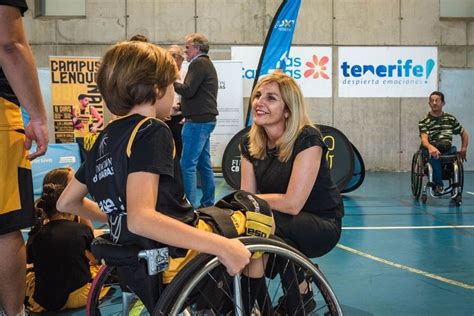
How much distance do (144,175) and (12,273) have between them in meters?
0.78

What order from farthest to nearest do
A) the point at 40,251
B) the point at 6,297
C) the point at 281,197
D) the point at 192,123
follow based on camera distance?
1. the point at 192,123
2. the point at 40,251
3. the point at 281,197
4. the point at 6,297

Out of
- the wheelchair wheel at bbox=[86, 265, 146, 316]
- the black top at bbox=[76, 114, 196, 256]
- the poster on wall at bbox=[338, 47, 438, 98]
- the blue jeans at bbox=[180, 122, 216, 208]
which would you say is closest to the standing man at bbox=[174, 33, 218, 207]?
the blue jeans at bbox=[180, 122, 216, 208]

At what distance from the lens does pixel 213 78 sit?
5555 mm

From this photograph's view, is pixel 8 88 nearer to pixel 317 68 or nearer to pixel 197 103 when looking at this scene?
pixel 197 103

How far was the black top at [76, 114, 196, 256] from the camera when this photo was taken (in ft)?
5.26

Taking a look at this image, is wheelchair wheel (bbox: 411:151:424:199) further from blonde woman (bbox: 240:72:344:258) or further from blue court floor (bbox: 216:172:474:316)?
blonde woman (bbox: 240:72:344:258)

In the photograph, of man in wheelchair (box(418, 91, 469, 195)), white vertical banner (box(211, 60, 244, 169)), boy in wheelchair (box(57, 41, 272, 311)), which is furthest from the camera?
white vertical banner (box(211, 60, 244, 169))

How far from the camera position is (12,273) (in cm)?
205

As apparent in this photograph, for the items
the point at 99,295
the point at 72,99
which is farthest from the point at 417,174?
the point at 99,295

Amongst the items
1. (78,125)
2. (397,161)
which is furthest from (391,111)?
(78,125)

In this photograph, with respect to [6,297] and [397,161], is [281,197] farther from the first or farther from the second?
[397,161]

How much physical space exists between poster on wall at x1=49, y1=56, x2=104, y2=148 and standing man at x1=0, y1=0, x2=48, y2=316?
6473 millimetres

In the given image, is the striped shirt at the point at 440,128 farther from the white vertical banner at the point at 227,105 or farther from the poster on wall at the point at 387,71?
the poster on wall at the point at 387,71

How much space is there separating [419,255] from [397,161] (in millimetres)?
5970
